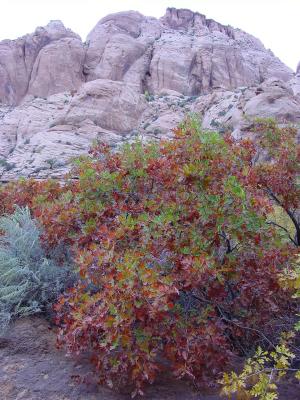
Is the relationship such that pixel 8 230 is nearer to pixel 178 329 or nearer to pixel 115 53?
pixel 178 329

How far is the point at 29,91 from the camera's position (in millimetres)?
47531

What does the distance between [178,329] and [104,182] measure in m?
1.96

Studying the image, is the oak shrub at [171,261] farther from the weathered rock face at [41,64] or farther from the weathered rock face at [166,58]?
the weathered rock face at [41,64]

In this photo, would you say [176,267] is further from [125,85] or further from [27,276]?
[125,85]

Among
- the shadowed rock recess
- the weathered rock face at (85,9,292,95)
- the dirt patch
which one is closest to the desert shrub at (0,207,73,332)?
the dirt patch

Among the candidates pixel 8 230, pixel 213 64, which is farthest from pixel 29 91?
pixel 8 230

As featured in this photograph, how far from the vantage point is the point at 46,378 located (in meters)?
3.97

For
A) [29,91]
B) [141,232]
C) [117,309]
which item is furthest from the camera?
[29,91]

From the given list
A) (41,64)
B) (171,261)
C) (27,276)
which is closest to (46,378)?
(27,276)

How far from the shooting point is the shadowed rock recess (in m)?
25.6

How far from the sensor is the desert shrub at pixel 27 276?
187 inches

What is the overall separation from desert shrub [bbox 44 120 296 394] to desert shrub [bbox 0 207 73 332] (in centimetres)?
51

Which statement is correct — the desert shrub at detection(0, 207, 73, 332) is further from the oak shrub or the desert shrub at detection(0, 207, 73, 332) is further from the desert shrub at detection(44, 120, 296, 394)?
the desert shrub at detection(44, 120, 296, 394)

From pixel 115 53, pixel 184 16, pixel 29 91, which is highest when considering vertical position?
pixel 184 16
